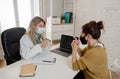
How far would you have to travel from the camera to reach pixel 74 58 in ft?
4.29

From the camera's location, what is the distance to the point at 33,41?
166 cm

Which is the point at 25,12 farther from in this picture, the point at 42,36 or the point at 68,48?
the point at 68,48

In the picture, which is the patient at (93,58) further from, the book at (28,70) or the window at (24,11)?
the window at (24,11)

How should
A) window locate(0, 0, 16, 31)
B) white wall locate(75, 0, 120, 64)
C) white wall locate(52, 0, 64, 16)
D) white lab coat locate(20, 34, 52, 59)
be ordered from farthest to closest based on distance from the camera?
white wall locate(52, 0, 64, 16) → window locate(0, 0, 16, 31) → white wall locate(75, 0, 120, 64) → white lab coat locate(20, 34, 52, 59)

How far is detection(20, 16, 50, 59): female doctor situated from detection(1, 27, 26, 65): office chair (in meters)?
0.26

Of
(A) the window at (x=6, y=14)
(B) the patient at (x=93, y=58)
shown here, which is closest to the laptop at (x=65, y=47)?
(B) the patient at (x=93, y=58)

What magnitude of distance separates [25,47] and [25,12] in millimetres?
2066

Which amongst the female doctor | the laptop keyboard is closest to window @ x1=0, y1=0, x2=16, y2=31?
the female doctor

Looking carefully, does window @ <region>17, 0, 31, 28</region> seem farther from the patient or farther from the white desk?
the patient

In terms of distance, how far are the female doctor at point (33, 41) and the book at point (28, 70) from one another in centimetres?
22

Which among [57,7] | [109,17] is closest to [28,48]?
[109,17]

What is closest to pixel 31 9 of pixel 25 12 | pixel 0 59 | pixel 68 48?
pixel 25 12

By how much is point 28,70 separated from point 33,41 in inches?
20.0

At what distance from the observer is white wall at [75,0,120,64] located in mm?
2393
